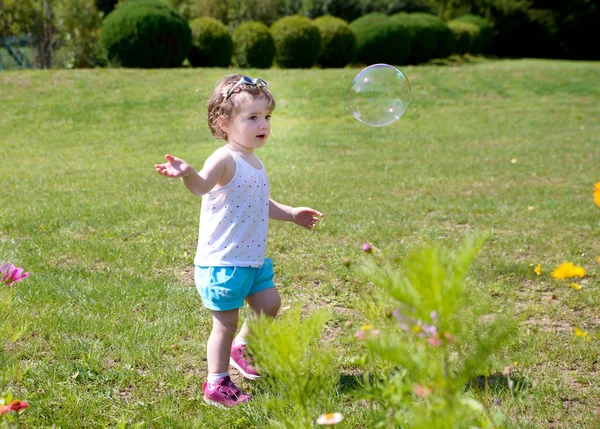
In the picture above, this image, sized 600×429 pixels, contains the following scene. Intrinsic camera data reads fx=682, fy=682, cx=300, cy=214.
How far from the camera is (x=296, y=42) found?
70.2 ft

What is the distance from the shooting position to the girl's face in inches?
114

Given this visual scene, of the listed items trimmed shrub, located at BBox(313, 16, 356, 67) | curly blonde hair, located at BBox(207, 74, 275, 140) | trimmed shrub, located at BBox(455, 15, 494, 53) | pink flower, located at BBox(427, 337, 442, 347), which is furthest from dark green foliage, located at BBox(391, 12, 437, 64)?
pink flower, located at BBox(427, 337, 442, 347)

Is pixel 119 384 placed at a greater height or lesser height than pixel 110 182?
greater

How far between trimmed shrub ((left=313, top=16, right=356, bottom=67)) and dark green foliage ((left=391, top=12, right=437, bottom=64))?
413 centimetres

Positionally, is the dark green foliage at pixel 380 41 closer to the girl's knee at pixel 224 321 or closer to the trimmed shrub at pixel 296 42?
the trimmed shrub at pixel 296 42

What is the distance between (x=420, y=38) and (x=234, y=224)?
25.2m

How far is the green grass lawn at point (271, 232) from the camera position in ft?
9.60

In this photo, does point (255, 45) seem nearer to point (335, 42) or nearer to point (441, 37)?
point (335, 42)

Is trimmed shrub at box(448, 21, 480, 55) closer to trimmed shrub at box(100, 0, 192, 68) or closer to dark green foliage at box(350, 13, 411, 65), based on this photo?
dark green foliage at box(350, 13, 411, 65)

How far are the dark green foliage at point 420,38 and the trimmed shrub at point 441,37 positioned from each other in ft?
1.75

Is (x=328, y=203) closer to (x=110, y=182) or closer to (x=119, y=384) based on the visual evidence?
(x=110, y=182)

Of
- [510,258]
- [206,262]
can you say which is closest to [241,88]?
[206,262]

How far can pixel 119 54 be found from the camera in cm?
1944

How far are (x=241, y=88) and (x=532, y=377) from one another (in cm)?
181
